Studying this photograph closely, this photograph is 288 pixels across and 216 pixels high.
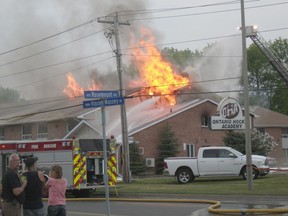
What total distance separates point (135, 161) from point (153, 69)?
6531 mm

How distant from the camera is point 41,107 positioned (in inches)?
1767

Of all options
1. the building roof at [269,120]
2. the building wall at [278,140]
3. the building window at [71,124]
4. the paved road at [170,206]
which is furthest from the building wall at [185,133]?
the paved road at [170,206]

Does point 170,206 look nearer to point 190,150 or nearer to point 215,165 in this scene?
point 215,165

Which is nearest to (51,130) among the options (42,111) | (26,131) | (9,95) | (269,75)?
(42,111)

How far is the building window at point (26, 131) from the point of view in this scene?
41406 mm

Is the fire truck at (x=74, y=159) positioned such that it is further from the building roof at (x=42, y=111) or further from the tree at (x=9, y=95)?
the tree at (x=9, y=95)

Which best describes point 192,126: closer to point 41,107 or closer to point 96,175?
point 41,107

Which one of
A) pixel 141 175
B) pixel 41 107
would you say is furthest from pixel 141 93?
pixel 41 107

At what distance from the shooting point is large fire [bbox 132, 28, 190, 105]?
35.6 metres

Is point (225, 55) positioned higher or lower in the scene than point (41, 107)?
higher

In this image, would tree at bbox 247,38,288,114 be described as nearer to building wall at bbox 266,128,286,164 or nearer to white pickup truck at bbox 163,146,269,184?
building wall at bbox 266,128,286,164

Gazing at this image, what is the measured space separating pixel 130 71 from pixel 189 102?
5468 millimetres

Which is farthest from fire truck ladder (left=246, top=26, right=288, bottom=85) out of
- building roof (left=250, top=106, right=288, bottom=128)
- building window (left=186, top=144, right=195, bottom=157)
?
building roof (left=250, top=106, right=288, bottom=128)

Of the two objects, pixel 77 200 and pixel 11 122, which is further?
pixel 11 122
